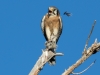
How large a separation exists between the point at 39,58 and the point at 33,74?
650 millimetres

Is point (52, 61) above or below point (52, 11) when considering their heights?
below

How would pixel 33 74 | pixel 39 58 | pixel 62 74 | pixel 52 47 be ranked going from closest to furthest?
pixel 62 74, pixel 33 74, pixel 39 58, pixel 52 47

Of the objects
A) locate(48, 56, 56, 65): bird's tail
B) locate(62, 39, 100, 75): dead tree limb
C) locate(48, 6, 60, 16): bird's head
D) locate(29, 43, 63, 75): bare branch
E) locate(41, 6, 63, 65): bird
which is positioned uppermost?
locate(48, 6, 60, 16): bird's head

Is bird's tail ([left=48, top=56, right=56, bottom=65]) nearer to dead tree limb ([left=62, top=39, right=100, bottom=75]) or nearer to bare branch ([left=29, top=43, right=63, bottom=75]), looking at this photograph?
bare branch ([left=29, top=43, right=63, bottom=75])

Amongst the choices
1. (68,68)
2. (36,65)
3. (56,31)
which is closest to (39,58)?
(36,65)

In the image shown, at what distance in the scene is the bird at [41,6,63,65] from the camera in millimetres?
11438

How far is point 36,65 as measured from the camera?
784 cm

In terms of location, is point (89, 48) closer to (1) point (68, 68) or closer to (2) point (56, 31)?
(1) point (68, 68)

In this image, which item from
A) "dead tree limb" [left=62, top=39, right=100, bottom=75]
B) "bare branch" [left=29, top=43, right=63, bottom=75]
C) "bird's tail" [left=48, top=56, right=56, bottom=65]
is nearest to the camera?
"dead tree limb" [left=62, top=39, right=100, bottom=75]

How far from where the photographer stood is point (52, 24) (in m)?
11.5

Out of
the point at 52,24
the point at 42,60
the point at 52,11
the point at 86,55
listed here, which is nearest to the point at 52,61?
the point at 42,60

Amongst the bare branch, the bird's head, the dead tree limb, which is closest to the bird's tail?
the bare branch

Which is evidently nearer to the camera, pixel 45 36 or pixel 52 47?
pixel 52 47

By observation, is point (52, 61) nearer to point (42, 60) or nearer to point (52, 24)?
point (42, 60)
